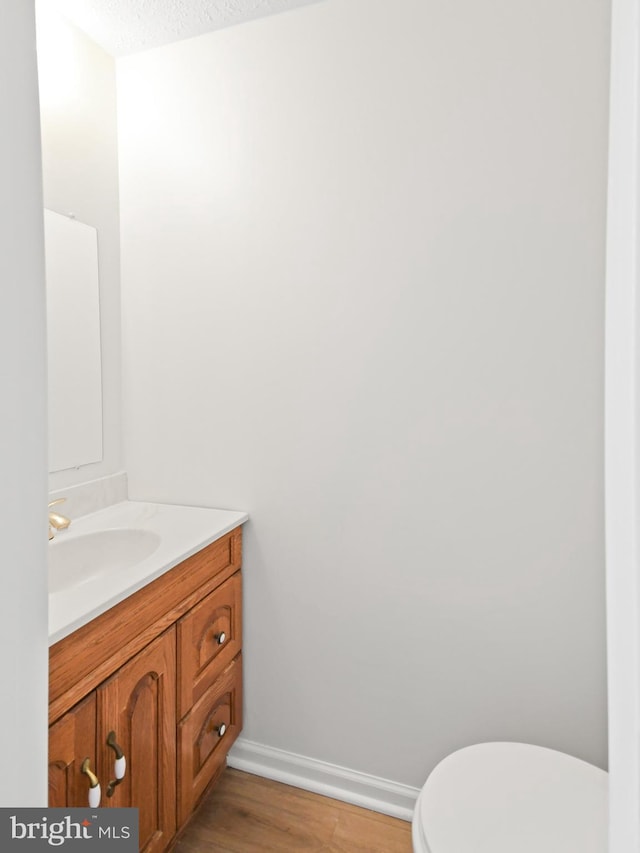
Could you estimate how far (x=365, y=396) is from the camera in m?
1.51

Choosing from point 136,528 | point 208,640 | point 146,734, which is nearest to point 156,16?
point 136,528

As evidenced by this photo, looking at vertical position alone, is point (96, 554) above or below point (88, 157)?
below

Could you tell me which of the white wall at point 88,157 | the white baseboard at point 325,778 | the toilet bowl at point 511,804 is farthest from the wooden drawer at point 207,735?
the white wall at point 88,157

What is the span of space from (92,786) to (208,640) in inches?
20.0

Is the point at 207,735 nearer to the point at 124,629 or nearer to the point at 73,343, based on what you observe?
the point at 124,629

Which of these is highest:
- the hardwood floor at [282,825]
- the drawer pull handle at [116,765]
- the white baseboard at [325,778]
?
the drawer pull handle at [116,765]

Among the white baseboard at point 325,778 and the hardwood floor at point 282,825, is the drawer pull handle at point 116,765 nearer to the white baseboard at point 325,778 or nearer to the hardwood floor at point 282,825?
the hardwood floor at point 282,825

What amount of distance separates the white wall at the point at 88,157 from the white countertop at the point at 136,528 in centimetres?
18

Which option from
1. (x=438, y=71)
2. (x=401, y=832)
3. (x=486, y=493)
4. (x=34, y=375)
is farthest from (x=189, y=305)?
(x=401, y=832)

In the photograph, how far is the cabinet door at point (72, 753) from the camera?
950mm

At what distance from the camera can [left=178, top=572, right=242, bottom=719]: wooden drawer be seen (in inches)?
52.8

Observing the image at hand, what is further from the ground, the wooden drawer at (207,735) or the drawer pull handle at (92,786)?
the drawer pull handle at (92,786)

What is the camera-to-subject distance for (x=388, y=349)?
1.48 m

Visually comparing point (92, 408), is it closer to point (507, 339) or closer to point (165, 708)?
point (165, 708)
